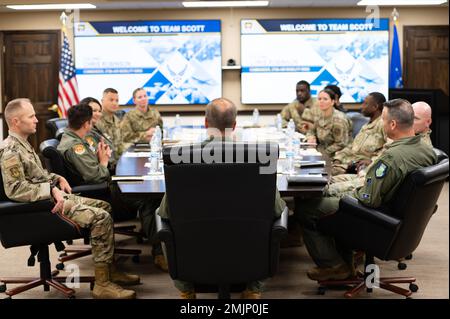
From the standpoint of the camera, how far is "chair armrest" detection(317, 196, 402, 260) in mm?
3178

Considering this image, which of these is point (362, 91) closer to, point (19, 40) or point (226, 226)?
point (19, 40)

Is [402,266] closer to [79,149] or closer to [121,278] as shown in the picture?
[121,278]

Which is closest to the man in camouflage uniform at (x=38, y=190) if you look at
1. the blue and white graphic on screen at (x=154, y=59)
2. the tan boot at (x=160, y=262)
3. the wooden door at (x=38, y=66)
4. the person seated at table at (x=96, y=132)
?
the tan boot at (x=160, y=262)

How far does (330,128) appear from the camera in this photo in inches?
236

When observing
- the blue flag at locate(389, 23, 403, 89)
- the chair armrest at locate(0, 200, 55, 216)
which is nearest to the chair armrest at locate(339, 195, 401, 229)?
the chair armrest at locate(0, 200, 55, 216)

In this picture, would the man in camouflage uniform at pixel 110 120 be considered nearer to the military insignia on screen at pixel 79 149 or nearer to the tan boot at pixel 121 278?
the military insignia on screen at pixel 79 149

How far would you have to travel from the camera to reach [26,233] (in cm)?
342

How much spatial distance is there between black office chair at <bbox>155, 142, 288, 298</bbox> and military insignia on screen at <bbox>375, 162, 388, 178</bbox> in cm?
63

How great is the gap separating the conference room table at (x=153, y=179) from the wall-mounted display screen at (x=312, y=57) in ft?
15.0

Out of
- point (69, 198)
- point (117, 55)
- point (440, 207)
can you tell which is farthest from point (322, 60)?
point (69, 198)

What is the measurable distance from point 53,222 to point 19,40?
6.46 metres

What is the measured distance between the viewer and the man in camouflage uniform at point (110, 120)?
219 inches

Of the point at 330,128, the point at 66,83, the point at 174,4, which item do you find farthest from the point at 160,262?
the point at 174,4

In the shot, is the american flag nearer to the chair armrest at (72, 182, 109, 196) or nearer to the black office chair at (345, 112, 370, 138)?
the black office chair at (345, 112, 370, 138)
